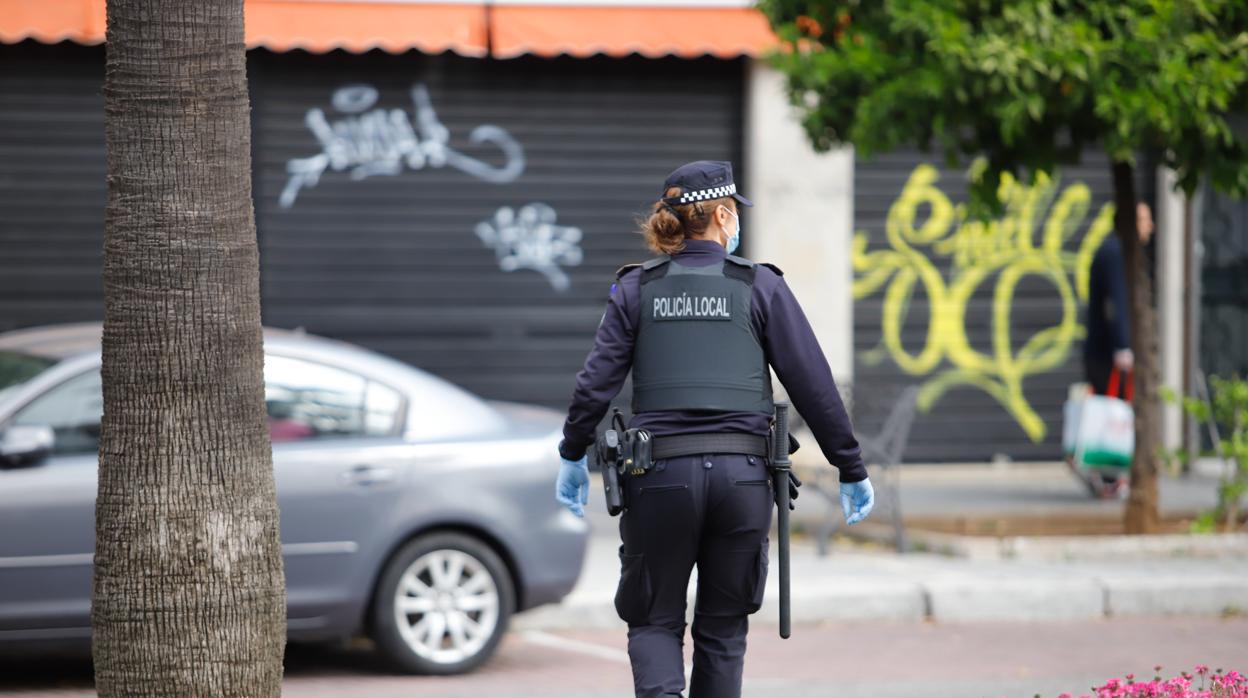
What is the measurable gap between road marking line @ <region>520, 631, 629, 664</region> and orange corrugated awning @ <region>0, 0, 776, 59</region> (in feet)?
18.1

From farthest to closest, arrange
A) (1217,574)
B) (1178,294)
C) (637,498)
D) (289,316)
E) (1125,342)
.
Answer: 1. (1178,294)
2. (289,316)
3. (1125,342)
4. (1217,574)
5. (637,498)

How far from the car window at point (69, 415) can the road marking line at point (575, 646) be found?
2365mm

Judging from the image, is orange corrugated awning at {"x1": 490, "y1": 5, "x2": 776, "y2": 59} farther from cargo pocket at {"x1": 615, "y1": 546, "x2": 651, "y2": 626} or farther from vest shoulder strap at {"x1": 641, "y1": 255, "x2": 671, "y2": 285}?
cargo pocket at {"x1": 615, "y1": 546, "x2": 651, "y2": 626}

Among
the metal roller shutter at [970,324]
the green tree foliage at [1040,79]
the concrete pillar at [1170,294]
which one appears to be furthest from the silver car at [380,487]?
the concrete pillar at [1170,294]

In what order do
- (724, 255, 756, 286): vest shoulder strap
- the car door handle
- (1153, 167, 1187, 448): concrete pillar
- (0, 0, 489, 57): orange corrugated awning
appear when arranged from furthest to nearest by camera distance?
1. (1153, 167, 1187, 448): concrete pillar
2. (0, 0, 489, 57): orange corrugated awning
3. the car door handle
4. (724, 255, 756, 286): vest shoulder strap

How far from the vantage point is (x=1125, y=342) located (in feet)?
41.6

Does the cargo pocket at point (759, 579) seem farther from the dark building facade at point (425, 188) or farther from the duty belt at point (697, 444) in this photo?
the dark building facade at point (425, 188)

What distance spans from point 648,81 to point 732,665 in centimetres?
957

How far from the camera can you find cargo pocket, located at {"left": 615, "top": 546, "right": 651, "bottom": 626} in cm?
499

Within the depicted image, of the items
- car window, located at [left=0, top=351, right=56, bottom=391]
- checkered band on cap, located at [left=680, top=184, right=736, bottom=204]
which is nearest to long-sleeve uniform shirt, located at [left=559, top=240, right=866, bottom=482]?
checkered band on cap, located at [left=680, top=184, right=736, bottom=204]

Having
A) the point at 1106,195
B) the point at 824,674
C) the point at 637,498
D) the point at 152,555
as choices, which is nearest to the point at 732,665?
the point at 637,498

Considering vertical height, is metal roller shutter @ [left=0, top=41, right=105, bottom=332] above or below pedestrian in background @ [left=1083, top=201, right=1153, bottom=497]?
A: above

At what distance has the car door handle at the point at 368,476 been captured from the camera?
7.44 metres

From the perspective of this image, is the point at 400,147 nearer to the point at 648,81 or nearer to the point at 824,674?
the point at 648,81
